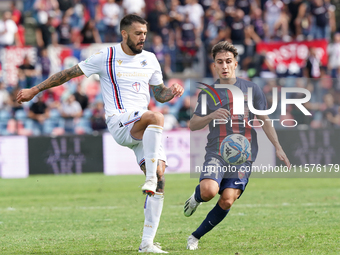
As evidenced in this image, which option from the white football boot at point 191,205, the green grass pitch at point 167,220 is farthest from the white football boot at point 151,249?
the white football boot at point 191,205

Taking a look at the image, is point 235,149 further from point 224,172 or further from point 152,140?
point 152,140

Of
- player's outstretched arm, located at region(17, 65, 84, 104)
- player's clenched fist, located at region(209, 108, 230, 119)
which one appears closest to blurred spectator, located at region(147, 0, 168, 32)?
player's outstretched arm, located at region(17, 65, 84, 104)

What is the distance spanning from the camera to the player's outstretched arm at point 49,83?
5887 millimetres

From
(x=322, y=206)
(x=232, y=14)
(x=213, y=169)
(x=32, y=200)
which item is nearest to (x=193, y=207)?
(x=213, y=169)

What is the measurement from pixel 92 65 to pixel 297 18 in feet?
50.4

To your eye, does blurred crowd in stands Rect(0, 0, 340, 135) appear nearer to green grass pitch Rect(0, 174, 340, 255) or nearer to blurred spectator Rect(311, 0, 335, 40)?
blurred spectator Rect(311, 0, 335, 40)

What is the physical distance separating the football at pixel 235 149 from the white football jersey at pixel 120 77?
95 centimetres

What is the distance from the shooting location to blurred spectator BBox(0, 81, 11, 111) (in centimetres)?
1752

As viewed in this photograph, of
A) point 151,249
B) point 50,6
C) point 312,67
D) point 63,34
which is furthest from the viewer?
point 50,6

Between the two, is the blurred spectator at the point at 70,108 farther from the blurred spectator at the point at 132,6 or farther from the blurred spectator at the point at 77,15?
the blurred spectator at the point at 132,6

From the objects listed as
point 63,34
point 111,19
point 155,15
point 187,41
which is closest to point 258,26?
point 187,41

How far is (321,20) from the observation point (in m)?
19.7

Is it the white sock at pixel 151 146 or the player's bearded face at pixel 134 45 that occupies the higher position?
the player's bearded face at pixel 134 45

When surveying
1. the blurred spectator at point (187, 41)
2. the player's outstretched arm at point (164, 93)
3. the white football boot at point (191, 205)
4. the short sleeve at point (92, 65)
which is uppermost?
the blurred spectator at point (187, 41)
